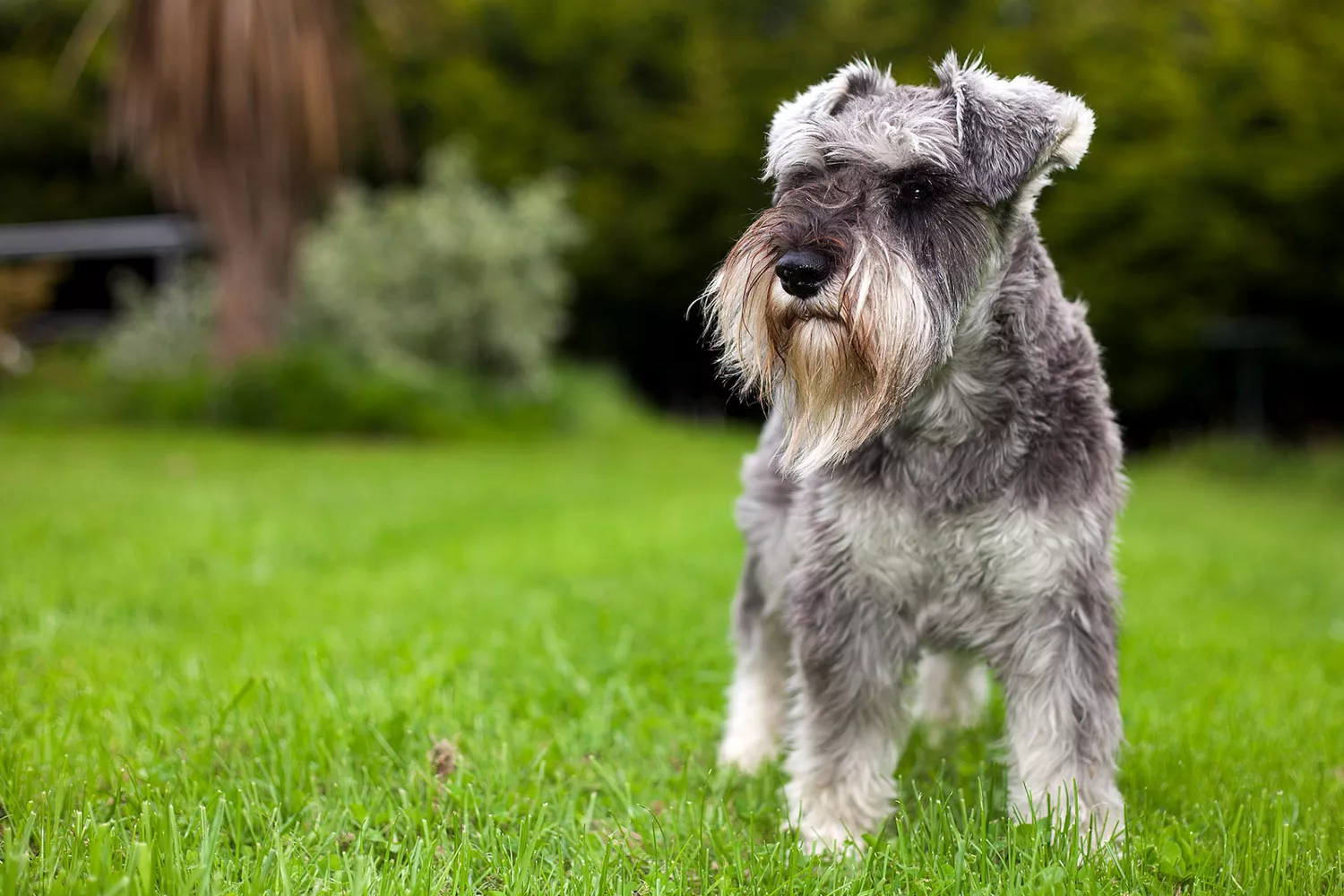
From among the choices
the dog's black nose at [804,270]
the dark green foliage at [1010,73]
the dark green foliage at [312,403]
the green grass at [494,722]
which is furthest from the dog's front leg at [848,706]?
the dark green foliage at [1010,73]

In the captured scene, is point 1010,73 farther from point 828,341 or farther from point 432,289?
point 828,341

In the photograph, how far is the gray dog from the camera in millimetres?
2922

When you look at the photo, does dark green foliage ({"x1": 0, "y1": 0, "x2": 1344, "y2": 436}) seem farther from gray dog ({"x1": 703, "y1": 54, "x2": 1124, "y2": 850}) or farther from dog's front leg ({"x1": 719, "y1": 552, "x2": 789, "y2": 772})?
gray dog ({"x1": 703, "y1": 54, "x2": 1124, "y2": 850})

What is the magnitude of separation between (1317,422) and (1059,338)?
20.3 metres

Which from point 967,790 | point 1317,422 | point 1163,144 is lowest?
point 1317,422

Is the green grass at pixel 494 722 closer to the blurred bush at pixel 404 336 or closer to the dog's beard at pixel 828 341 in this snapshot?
the dog's beard at pixel 828 341

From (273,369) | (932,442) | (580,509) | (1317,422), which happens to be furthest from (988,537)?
(1317,422)

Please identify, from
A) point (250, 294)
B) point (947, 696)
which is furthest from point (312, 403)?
point (947, 696)

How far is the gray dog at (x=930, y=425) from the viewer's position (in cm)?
292

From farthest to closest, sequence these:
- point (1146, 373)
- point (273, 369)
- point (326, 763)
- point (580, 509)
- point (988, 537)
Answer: point (1146, 373), point (273, 369), point (580, 509), point (326, 763), point (988, 537)

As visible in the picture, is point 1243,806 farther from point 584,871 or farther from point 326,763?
point 326,763

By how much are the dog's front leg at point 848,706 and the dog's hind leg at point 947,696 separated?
103cm

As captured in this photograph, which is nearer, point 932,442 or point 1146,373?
point 932,442

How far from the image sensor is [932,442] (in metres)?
3.09
